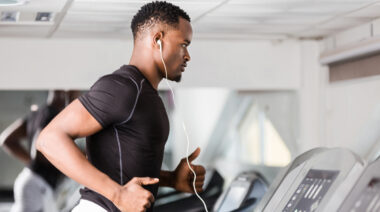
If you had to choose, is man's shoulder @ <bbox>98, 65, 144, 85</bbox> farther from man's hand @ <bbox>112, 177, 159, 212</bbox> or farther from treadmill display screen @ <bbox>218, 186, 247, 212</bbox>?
treadmill display screen @ <bbox>218, 186, 247, 212</bbox>

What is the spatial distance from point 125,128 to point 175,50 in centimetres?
35

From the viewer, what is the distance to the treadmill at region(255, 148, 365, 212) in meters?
2.08

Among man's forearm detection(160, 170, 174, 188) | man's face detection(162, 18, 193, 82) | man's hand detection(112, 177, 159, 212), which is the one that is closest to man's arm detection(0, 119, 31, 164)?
man's forearm detection(160, 170, 174, 188)

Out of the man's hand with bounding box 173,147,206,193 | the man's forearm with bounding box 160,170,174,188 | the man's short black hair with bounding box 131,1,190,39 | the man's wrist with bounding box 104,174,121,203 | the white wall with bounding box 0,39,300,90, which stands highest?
the man's short black hair with bounding box 131,1,190,39

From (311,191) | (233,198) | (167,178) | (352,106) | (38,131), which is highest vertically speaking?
(311,191)

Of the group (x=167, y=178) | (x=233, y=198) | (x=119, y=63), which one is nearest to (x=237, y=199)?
(x=233, y=198)

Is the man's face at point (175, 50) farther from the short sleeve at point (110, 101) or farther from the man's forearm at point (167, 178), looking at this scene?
the man's forearm at point (167, 178)

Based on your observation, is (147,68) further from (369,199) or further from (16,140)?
(16,140)

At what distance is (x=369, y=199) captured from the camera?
1944 millimetres

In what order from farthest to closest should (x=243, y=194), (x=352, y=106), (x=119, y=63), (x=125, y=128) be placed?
(x=119, y=63) < (x=352, y=106) < (x=243, y=194) < (x=125, y=128)

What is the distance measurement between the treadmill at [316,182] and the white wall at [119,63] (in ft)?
8.41

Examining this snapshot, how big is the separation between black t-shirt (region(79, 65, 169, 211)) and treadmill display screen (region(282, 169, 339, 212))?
527 mm

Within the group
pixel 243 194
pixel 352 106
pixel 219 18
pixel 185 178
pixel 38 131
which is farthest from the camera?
pixel 38 131

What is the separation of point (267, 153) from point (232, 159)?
1.48 m
